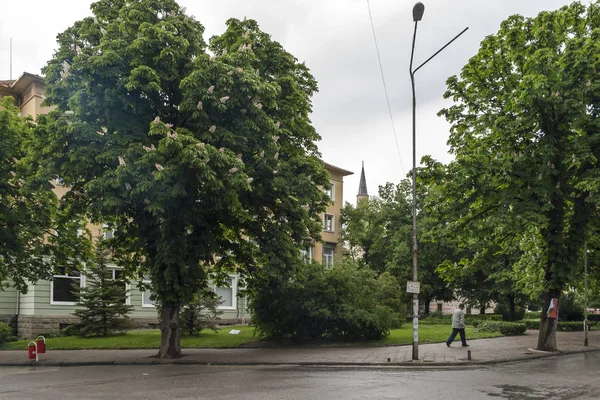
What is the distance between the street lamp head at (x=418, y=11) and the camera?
18.5 meters

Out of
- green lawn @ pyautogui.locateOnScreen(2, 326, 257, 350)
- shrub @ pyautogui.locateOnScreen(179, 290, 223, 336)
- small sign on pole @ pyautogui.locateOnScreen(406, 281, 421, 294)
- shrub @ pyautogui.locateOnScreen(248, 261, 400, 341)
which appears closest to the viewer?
small sign on pole @ pyautogui.locateOnScreen(406, 281, 421, 294)

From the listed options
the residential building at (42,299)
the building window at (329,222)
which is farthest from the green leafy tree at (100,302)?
the building window at (329,222)

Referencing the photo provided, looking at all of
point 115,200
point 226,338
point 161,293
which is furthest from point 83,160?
point 226,338

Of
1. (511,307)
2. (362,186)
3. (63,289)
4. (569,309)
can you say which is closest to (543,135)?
(63,289)

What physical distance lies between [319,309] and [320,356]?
→ 4.22 m

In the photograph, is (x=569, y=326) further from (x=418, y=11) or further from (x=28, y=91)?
(x=28, y=91)

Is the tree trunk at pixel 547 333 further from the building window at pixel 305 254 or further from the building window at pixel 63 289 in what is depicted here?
the building window at pixel 63 289

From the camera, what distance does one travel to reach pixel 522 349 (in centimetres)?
2356

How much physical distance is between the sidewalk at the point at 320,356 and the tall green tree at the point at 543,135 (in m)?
2.69

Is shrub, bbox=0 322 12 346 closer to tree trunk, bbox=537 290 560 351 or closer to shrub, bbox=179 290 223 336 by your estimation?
shrub, bbox=179 290 223 336

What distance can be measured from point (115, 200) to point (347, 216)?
4649cm

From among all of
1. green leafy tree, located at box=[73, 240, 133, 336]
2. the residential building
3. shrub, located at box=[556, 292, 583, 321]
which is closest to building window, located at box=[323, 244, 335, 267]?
the residential building

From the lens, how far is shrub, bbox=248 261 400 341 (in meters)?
25.5

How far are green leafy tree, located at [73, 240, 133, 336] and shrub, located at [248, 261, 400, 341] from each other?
309 inches
